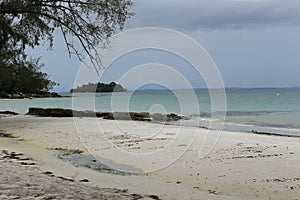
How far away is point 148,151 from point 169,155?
114 centimetres

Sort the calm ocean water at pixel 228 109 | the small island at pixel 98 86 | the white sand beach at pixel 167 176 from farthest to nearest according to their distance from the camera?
the calm ocean water at pixel 228 109 < the small island at pixel 98 86 < the white sand beach at pixel 167 176

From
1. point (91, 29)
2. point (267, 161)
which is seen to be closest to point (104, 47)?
point (91, 29)

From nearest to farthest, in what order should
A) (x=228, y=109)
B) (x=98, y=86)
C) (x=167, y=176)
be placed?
1. (x=167, y=176)
2. (x=98, y=86)
3. (x=228, y=109)

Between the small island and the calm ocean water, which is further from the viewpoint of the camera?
the calm ocean water

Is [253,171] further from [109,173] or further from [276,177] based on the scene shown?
[109,173]

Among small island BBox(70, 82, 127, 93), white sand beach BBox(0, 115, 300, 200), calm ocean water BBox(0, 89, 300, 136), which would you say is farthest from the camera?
calm ocean water BBox(0, 89, 300, 136)

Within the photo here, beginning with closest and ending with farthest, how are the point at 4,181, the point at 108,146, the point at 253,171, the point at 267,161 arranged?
1. the point at 4,181
2. the point at 253,171
3. the point at 267,161
4. the point at 108,146

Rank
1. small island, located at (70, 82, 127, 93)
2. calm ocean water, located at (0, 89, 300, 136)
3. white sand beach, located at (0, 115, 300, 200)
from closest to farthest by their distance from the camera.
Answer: white sand beach, located at (0, 115, 300, 200), small island, located at (70, 82, 127, 93), calm ocean water, located at (0, 89, 300, 136)

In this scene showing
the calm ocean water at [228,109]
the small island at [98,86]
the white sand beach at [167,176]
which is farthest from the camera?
the calm ocean water at [228,109]

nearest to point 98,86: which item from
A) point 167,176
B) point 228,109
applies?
point 167,176

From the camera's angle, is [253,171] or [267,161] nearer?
[253,171]

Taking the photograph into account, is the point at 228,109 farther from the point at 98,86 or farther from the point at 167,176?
the point at 167,176

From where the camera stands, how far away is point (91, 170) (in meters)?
10.7

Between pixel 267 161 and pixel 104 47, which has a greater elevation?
pixel 104 47
